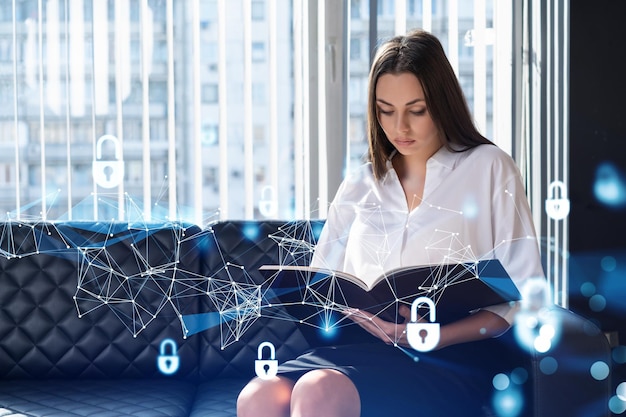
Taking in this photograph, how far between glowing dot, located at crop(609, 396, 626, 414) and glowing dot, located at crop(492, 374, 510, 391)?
777 millimetres

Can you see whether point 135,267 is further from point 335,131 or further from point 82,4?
point 82,4

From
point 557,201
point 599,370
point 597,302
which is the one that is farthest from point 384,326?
point 557,201

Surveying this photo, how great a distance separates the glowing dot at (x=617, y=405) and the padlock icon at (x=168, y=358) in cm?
126

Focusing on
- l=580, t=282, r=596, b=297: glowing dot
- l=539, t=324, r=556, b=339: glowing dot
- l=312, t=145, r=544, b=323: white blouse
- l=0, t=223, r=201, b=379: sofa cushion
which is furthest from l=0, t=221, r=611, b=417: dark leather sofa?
l=580, t=282, r=596, b=297: glowing dot

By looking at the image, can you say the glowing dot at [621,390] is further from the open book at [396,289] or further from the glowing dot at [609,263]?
the open book at [396,289]

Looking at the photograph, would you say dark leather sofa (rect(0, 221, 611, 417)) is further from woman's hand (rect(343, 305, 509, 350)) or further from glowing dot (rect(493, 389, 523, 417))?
glowing dot (rect(493, 389, 523, 417))

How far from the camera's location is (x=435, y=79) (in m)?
Result: 1.68

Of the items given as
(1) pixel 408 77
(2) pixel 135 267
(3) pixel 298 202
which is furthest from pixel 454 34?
(2) pixel 135 267

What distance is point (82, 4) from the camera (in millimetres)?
2676

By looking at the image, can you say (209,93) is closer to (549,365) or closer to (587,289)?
(587,289)

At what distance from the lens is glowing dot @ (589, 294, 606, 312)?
225 centimetres

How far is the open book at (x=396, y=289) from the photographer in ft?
4.54

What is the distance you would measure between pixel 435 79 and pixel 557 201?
97cm

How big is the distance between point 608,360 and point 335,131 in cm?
143
